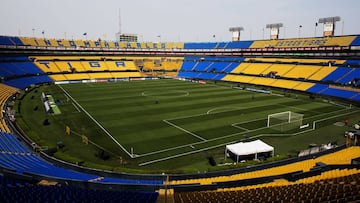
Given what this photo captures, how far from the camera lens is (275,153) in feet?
91.7

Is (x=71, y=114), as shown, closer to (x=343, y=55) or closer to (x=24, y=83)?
(x=24, y=83)

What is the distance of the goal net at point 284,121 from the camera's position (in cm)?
3663

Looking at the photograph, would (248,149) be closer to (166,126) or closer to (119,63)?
(166,126)

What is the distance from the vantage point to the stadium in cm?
1589

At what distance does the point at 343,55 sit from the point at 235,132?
2320 inches

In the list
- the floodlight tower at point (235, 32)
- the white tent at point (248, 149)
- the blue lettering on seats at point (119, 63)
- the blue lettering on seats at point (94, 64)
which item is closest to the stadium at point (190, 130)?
the white tent at point (248, 149)

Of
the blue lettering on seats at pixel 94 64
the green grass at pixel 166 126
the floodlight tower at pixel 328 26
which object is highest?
the floodlight tower at pixel 328 26

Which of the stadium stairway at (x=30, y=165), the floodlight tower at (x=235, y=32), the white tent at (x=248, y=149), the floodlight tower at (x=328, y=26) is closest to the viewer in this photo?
the stadium stairway at (x=30, y=165)

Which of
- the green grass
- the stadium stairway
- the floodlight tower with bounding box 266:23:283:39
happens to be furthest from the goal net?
the floodlight tower with bounding box 266:23:283:39

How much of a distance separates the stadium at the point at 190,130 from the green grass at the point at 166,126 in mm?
171

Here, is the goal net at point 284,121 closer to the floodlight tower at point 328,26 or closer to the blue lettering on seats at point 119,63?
the floodlight tower at point 328,26

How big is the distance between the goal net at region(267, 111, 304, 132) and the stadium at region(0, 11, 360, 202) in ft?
0.91

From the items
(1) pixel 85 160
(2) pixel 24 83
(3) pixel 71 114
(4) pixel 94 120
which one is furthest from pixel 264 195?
(2) pixel 24 83

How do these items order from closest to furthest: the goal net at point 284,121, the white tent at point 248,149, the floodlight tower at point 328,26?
the white tent at point 248,149 < the goal net at point 284,121 < the floodlight tower at point 328,26
